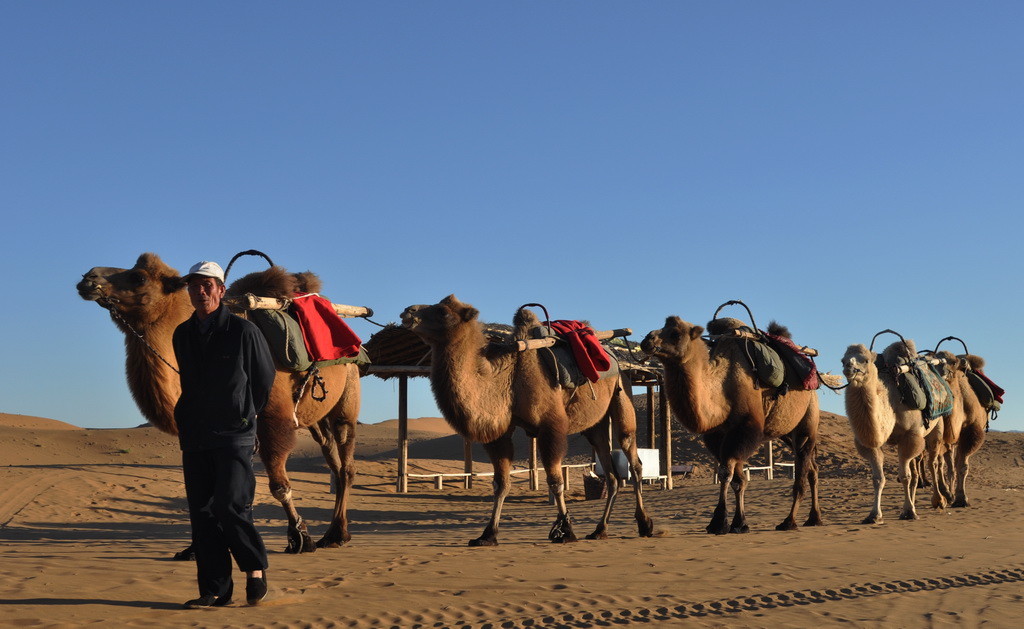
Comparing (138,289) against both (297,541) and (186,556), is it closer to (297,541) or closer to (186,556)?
(186,556)

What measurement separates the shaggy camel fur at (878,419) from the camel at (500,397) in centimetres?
361

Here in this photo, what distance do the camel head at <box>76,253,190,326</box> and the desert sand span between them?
1875 millimetres

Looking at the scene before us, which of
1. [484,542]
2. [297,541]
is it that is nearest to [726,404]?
[484,542]

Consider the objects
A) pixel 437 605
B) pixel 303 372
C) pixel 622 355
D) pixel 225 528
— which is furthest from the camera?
pixel 622 355

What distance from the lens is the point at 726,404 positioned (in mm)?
10836

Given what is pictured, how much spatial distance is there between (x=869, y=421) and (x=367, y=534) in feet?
21.0

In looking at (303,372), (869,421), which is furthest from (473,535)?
(869,421)

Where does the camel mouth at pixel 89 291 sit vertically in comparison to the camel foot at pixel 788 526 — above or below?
above

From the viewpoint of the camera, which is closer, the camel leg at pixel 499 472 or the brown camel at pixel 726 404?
the camel leg at pixel 499 472

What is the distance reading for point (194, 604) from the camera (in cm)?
537

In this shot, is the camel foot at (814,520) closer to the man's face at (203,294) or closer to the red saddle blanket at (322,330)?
the red saddle blanket at (322,330)

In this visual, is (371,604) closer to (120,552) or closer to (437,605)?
(437,605)

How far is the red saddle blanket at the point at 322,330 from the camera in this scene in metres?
8.27

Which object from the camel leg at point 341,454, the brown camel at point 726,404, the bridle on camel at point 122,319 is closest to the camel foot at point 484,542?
the camel leg at point 341,454
